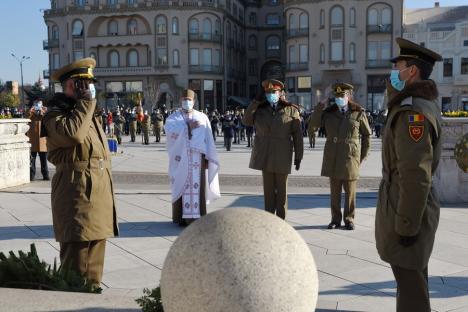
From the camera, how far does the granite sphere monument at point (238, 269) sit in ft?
8.91

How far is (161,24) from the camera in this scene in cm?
5897

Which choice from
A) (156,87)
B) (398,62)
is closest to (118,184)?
(398,62)

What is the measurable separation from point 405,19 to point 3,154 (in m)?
58.0

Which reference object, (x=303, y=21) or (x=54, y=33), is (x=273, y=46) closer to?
(x=303, y=21)

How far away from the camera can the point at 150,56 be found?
5956 cm

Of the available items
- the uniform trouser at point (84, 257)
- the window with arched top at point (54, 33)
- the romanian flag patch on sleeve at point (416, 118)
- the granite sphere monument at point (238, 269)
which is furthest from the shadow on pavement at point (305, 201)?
the window with arched top at point (54, 33)

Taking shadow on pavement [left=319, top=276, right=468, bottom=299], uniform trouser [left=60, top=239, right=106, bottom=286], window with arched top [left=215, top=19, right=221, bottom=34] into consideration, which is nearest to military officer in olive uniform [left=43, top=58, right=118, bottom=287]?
uniform trouser [left=60, top=239, right=106, bottom=286]

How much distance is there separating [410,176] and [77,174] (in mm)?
2415

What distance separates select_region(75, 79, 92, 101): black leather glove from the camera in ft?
13.9

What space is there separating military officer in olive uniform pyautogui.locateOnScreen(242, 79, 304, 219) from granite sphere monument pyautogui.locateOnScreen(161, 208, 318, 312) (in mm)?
4611

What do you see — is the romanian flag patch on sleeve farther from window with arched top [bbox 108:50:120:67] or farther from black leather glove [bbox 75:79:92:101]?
window with arched top [bbox 108:50:120:67]

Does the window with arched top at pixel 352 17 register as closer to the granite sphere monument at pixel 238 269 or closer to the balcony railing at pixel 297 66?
the balcony railing at pixel 297 66

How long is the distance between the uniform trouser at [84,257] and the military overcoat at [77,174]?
11 centimetres

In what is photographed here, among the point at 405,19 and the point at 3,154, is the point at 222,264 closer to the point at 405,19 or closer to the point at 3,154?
the point at 3,154
